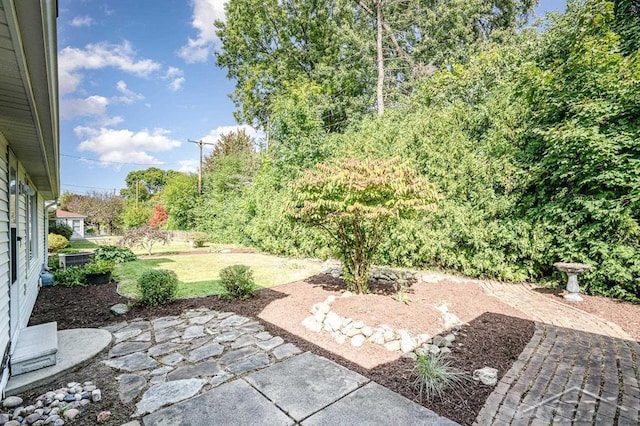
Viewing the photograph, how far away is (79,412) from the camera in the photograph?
239 cm

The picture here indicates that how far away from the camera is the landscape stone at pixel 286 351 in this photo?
336 cm

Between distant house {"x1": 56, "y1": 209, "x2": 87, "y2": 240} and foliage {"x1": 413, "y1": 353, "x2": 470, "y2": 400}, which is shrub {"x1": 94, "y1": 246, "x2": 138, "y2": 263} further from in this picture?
distant house {"x1": 56, "y1": 209, "x2": 87, "y2": 240}

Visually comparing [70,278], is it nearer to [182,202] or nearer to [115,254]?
[115,254]

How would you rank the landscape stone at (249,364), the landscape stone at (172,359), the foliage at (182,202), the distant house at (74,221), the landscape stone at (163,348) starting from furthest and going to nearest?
the distant house at (74,221) → the foliage at (182,202) → the landscape stone at (163,348) → the landscape stone at (172,359) → the landscape stone at (249,364)

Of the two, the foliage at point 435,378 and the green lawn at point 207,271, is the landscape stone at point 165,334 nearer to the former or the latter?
the green lawn at point 207,271

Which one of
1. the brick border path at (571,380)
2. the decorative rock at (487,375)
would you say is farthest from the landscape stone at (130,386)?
the decorative rock at (487,375)

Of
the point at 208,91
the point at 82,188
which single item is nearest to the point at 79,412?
the point at 208,91

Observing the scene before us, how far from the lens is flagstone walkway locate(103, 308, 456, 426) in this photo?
2.28 m

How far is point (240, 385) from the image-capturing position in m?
2.72

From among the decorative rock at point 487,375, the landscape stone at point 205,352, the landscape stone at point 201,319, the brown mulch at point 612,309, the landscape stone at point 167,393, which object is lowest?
the brown mulch at point 612,309

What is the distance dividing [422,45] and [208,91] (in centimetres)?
1305

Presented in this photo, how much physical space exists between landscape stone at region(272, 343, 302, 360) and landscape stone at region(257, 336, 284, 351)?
0.08m

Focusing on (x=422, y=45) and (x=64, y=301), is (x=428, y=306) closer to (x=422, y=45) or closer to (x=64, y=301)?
(x=64, y=301)

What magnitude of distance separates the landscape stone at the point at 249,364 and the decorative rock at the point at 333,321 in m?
1.03
